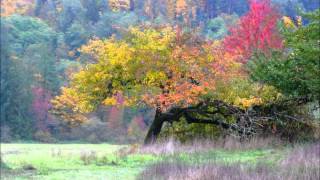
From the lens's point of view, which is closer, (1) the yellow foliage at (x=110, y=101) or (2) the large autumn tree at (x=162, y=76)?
(2) the large autumn tree at (x=162, y=76)

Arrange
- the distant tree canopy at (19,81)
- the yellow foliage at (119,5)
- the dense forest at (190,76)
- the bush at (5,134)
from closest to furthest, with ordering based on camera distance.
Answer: the dense forest at (190,76) < the yellow foliage at (119,5) < the bush at (5,134) < the distant tree canopy at (19,81)

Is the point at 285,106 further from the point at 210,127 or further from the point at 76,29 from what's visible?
the point at 76,29

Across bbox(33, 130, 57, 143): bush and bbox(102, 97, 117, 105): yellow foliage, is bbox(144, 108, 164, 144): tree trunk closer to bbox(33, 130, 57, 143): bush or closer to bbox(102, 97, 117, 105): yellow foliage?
bbox(102, 97, 117, 105): yellow foliage

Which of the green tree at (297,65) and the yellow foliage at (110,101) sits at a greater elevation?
the green tree at (297,65)

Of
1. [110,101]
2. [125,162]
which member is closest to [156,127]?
[110,101]

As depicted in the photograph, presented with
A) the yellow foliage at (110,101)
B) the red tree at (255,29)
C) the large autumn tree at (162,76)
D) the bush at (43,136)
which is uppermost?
the red tree at (255,29)

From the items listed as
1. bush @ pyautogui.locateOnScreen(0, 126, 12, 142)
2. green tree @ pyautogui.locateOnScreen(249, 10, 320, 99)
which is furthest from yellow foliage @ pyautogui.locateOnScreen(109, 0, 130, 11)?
bush @ pyautogui.locateOnScreen(0, 126, 12, 142)

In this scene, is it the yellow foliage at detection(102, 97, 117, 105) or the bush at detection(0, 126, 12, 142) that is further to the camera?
the bush at detection(0, 126, 12, 142)

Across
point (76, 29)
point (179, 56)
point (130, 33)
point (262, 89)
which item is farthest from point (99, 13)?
point (262, 89)

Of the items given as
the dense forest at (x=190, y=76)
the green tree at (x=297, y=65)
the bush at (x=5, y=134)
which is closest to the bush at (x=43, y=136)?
the bush at (x=5, y=134)

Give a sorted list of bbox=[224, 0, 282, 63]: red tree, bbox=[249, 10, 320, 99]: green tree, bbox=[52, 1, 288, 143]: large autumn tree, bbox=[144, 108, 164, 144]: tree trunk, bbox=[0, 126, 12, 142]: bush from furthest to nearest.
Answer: bbox=[0, 126, 12, 142]: bush, bbox=[224, 0, 282, 63]: red tree, bbox=[144, 108, 164, 144]: tree trunk, bbox=[52, 1, 288, 143]: large autumn tree, bbox=[249, 10, 320, 99]: green tree

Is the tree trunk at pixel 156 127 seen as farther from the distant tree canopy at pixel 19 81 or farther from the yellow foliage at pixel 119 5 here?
the distant tree canopy at pixel 19 81

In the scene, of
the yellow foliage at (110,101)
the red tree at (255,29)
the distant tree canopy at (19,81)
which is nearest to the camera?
the yellow foliage at (110,101)

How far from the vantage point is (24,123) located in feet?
171
